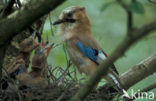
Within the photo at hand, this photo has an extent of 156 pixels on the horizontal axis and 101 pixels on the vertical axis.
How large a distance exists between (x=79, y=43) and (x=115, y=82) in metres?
0.86

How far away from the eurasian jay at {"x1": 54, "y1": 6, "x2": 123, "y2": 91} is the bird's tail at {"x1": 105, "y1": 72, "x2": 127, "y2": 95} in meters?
0.41

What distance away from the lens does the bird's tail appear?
525cm

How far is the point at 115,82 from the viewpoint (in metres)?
5.46

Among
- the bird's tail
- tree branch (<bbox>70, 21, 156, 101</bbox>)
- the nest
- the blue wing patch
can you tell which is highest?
tree branch (<bbox>70, 21, 156, 101</bbox>)

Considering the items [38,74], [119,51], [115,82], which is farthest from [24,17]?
[115,82]

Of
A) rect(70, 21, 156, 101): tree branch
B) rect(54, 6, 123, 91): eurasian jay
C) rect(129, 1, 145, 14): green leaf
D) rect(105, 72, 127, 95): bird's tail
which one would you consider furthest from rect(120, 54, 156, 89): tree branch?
rect(129, 1, 145, 14): green leaf

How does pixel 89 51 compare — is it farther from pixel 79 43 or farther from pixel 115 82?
pixel 115 82

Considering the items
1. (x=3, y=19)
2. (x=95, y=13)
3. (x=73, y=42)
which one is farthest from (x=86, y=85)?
(x=95, y=13)

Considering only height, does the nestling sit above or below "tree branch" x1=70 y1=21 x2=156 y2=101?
below

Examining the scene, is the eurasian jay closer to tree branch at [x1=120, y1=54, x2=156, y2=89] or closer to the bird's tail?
the bird's tail

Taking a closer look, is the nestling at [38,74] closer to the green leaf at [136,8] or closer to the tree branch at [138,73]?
the tree branch at [138,73]

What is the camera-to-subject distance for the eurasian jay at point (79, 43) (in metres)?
5.97

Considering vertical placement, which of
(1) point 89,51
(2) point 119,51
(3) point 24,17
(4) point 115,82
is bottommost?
(4) point 115,82

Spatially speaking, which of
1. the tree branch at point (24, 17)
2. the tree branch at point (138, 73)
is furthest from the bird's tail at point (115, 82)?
the tree branch at point (24, 17)
